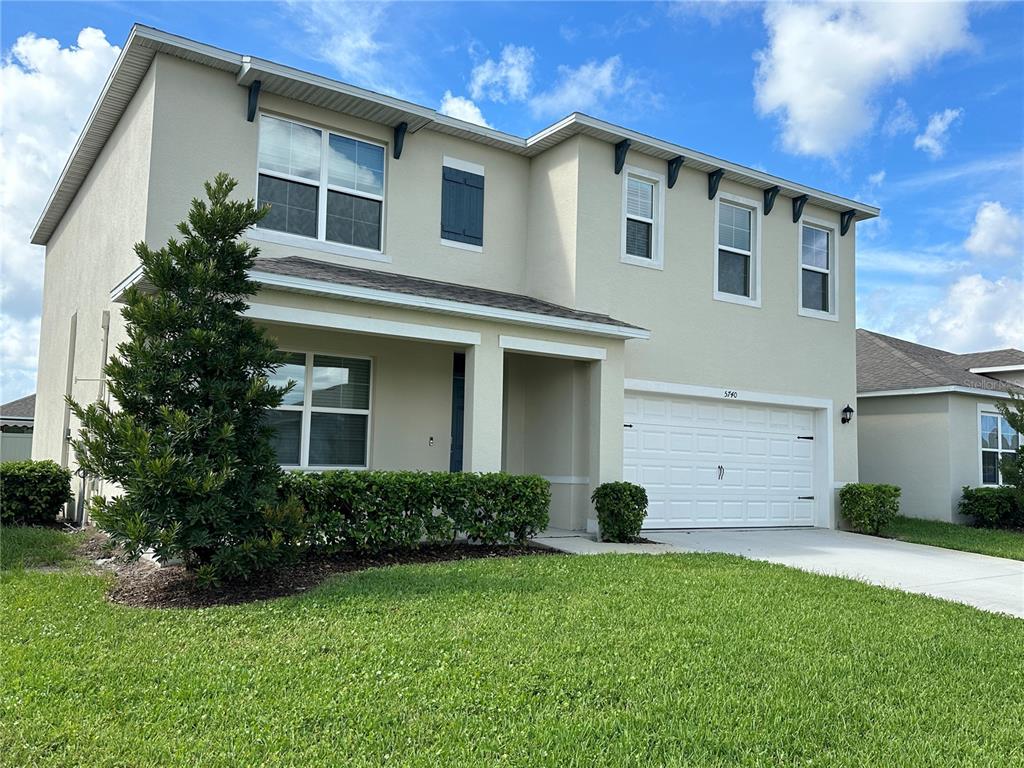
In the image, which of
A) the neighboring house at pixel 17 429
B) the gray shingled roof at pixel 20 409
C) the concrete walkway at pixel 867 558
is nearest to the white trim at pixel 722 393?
the concrete walkway at pixel 867 558

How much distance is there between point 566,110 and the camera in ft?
41.3

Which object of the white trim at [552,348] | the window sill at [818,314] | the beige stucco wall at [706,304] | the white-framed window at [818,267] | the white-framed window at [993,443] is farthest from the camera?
the white-framed window at [993,443]

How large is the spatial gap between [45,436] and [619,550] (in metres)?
12.3

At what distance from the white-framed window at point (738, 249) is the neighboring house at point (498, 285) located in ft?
0.14

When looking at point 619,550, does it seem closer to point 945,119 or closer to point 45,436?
point 945,119

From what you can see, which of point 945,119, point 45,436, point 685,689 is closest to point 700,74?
point 945,119

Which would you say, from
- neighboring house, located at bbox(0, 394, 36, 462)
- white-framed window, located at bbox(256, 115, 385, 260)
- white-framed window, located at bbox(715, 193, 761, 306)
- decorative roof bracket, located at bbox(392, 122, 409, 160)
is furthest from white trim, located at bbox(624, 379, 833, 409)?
neighboring house, located at bbox(0, 394, 36, 462)

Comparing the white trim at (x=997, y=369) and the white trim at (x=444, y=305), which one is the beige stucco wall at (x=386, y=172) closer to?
the white trim at (x=444, y=305)

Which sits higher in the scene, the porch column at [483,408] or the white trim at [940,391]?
the white trim at [940,391]

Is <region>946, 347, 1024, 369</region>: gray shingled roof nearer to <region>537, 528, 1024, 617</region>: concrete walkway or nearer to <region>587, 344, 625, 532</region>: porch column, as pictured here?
<region>537, 528, 1024, 617</region>: concrete walkway

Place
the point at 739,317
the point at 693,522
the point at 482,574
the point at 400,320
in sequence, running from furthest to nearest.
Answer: the point at 739,317, the point at 693,522, the point at 400,320, the point at 482,574

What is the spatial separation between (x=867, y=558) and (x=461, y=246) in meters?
7.63

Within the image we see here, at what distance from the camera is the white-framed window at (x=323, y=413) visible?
36.1 ft

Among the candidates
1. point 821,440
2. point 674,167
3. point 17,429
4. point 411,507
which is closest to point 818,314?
point 821,440
